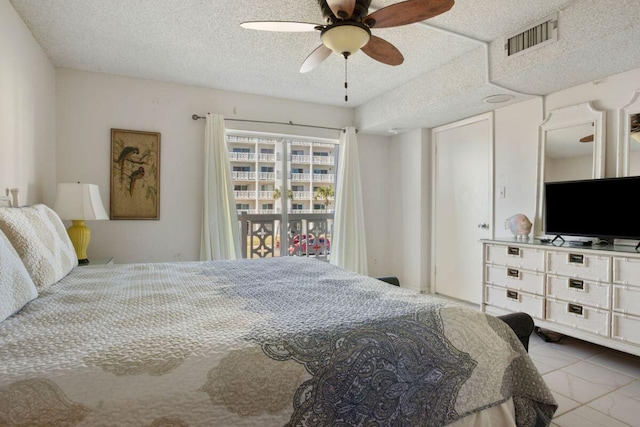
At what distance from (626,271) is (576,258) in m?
0.30

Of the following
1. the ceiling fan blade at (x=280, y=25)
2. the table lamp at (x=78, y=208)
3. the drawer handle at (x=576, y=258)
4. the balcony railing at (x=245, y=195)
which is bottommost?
the drawer handle at (x=576, y=258)

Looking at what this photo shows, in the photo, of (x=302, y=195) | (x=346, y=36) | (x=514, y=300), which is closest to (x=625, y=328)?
(x=514, y=300)

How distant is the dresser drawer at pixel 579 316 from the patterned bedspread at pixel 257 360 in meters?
1.56

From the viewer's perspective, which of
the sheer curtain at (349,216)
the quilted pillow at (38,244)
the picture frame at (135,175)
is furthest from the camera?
the sheer curtain at (349,216)

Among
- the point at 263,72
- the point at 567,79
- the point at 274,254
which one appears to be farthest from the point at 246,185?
the point at 567,79

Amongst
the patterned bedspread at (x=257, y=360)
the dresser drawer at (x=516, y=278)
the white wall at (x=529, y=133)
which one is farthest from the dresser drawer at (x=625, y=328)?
the patterned bedspread at (x=257, y=360)

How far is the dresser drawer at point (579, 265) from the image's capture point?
2.39m

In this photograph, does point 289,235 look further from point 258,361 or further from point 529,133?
point 258,361

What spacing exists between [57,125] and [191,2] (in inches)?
83.0

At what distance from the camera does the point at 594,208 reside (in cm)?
266

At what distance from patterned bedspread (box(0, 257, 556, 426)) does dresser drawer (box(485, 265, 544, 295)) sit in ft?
5.87

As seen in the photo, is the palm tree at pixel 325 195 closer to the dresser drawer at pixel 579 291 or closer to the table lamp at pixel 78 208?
the table lamp at pixel 78 208

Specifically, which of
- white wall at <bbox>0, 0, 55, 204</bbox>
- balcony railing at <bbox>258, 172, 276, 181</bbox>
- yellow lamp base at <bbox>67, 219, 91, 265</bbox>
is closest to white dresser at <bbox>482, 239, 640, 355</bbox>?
balcony railing at <bbox>258, 172, 276, 181</bbox>

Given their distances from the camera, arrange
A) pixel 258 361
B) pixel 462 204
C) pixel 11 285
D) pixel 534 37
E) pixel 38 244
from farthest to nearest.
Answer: pixel 462 204
pixel 534 37
pixel 38 244
pixel 11 285
pixel 258 361
